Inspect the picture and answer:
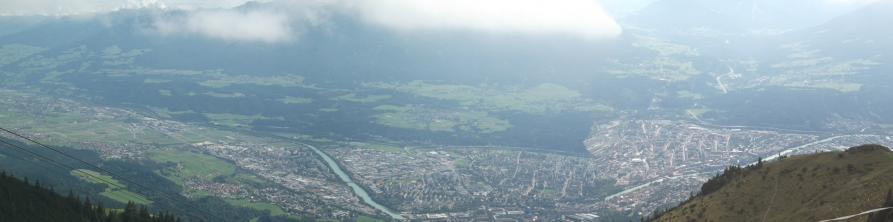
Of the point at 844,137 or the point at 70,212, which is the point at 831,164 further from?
the point at 844,137

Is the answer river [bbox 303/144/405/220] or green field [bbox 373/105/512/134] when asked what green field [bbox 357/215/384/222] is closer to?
river [bbox 303/144/405/220]

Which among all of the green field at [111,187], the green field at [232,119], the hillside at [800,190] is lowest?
the green field at [111,187]

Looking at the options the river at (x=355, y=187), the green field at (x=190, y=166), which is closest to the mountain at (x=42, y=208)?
the river at (x=355, y=187)

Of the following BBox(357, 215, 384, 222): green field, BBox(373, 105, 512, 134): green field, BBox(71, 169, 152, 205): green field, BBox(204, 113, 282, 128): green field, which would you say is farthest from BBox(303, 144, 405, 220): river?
BBox(204, 113, 282, 128): green field

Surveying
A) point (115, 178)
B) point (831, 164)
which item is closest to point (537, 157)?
point (115, 178)

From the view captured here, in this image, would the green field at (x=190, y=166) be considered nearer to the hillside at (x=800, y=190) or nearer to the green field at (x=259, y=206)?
the green field at (x=259, y=206)

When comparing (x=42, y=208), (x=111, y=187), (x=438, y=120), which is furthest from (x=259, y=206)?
(x=438, y=120)
